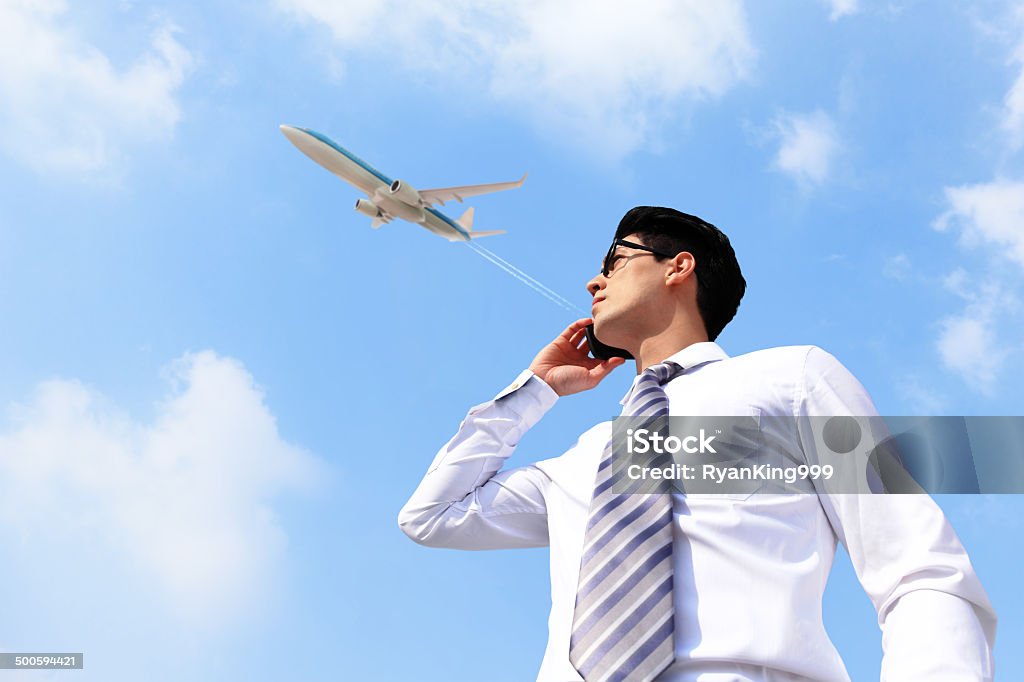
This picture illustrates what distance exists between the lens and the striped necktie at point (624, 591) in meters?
2.86

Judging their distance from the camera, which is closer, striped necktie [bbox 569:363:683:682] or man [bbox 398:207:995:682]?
man [bbox 398:207:995:682]

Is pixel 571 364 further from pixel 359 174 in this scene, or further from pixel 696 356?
pixel 359 174

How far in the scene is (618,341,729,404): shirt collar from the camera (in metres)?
3.97

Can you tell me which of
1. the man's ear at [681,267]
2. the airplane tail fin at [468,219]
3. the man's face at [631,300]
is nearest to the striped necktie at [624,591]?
the man's face at [631,300]

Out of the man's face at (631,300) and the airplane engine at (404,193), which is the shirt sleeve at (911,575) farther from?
the airplane engine at (404,193)

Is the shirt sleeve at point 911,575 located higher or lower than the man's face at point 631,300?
lower

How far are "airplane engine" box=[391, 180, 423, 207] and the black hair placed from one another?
23889 millimetres

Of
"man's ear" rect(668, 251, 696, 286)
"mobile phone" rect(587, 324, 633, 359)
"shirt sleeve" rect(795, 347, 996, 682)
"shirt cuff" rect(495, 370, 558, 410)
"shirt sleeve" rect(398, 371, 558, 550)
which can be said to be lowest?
"shirt sleeve" rect(795, 347, 996, 682)

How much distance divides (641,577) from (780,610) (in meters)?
0.48

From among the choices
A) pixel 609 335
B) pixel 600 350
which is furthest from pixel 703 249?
pixel 600 350

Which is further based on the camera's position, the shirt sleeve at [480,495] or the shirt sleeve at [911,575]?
the shirt sleeve at [480,495]

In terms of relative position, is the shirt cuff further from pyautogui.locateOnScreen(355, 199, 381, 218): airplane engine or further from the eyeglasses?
pyautogui.locateOnScreen(355, 199, 381, 218): airplane engine

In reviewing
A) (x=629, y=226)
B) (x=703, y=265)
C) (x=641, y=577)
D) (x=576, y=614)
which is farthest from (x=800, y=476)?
(x=629, y=226)

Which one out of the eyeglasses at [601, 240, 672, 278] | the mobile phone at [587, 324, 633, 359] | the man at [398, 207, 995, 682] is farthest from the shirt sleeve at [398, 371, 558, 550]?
the eyeglasses at [601, 240, 672, 278]
